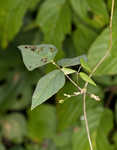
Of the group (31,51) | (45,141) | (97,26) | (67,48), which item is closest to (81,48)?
(97,26)

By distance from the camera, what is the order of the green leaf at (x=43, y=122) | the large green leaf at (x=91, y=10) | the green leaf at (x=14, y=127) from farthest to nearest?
the green leaf at (x=14, y=127) → the green leaf at (x=43, y=122) → the large green leaf at (x=91, y=10)

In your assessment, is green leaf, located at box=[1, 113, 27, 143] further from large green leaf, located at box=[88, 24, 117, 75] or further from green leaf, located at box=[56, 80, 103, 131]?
large green leaf, located at box=[88, 24, 117, 75]

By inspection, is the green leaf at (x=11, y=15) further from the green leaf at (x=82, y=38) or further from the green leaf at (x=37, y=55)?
the green leaf at (x=37, y=55)

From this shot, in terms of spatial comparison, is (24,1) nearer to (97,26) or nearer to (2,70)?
(97,26)

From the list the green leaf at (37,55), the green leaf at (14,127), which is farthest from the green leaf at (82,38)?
the green leaf at (14,127)

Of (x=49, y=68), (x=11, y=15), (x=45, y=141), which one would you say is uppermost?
(x=11, y=15)

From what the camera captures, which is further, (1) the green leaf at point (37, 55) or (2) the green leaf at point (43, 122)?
(2) the green leaf at point (43, 122)
